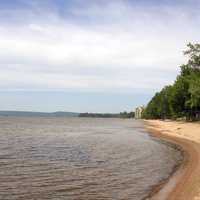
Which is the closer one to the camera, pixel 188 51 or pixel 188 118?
pixel 188 51

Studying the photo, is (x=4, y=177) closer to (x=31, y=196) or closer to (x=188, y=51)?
(x=31, y=196)

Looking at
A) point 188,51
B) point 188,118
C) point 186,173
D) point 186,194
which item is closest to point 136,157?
point 186,173

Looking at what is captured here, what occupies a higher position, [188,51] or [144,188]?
[188,51]

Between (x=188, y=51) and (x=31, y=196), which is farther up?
(x=188, y=51)

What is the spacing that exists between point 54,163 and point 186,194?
13.8 metres

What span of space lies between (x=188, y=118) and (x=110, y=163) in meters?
101

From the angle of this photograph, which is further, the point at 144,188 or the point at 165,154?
the point at 165,154

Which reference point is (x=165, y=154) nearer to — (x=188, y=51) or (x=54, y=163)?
(x=54, y=163)

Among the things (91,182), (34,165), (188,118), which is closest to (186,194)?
(91,182)

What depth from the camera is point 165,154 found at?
41.0 m

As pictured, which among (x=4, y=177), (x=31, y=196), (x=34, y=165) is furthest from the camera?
(x=34, y=165)

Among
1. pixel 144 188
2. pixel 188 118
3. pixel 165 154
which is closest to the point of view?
pixel 144 188

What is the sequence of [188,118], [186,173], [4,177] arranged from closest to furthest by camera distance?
[4,177] → [186,173] → [188,118]

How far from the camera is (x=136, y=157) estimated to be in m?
37.7
